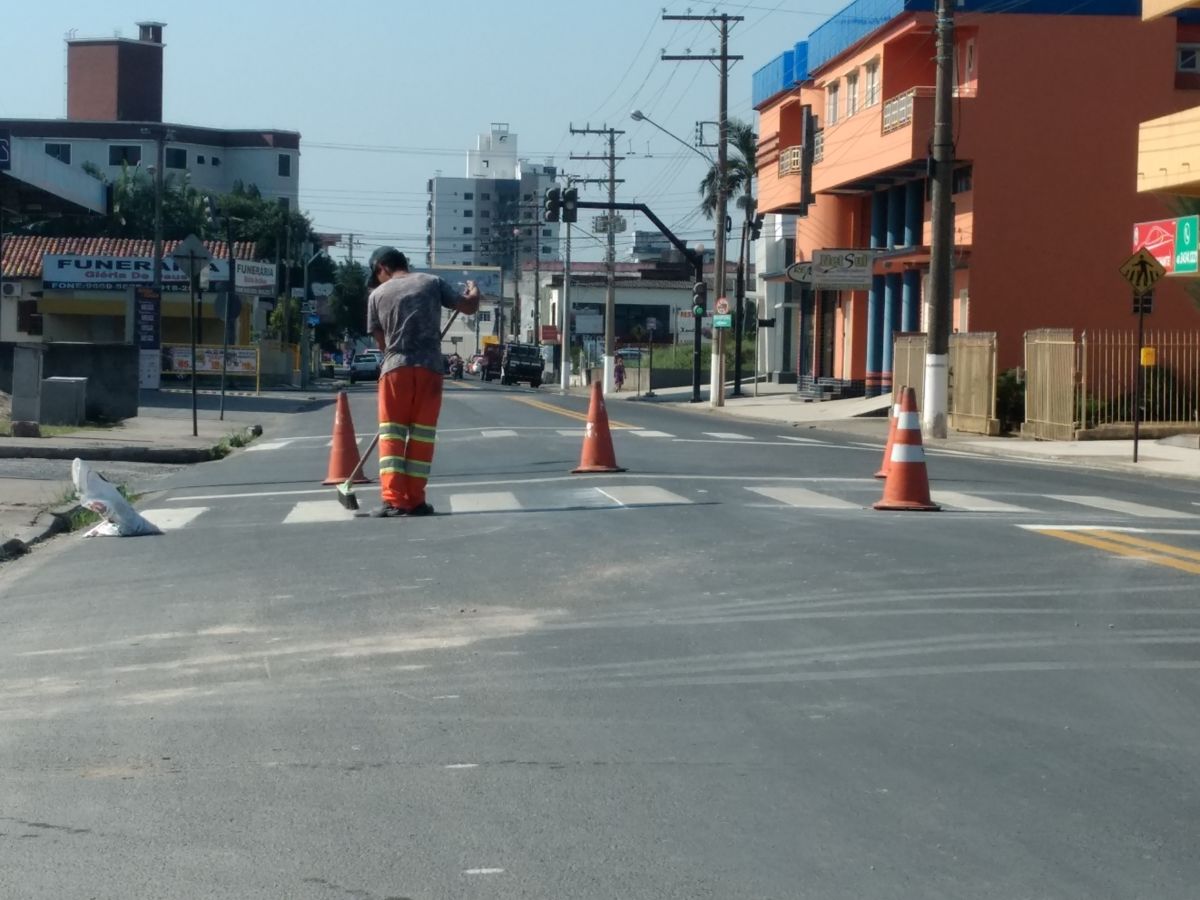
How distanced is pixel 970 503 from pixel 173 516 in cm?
640

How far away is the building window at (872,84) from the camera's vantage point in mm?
42781

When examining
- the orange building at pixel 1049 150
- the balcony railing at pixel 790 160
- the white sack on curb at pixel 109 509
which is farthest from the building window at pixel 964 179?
the white sack on curb at pixel 109 509

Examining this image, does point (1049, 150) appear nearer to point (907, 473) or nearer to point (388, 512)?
point (907, 473)

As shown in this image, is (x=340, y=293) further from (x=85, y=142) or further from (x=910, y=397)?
(x=910, y=397)

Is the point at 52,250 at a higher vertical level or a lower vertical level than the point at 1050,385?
higher

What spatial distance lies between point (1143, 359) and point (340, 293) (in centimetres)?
9607

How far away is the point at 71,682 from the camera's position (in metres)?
6.87

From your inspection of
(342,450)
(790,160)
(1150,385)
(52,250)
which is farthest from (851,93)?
(342,450)

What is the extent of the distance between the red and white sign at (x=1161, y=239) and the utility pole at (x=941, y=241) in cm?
313

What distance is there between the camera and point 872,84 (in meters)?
43.5

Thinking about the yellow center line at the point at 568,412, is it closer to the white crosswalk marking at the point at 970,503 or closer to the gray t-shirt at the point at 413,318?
the white crosswalk marking at the point at 970,503

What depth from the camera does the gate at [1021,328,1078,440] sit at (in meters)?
27.2

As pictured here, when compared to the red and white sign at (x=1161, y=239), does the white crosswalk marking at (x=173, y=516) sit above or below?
below

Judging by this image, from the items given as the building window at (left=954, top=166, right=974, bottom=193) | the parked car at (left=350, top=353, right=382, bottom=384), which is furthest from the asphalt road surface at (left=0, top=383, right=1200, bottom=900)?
the parked car at (left=350, top=353, right=382, bottom=384)
